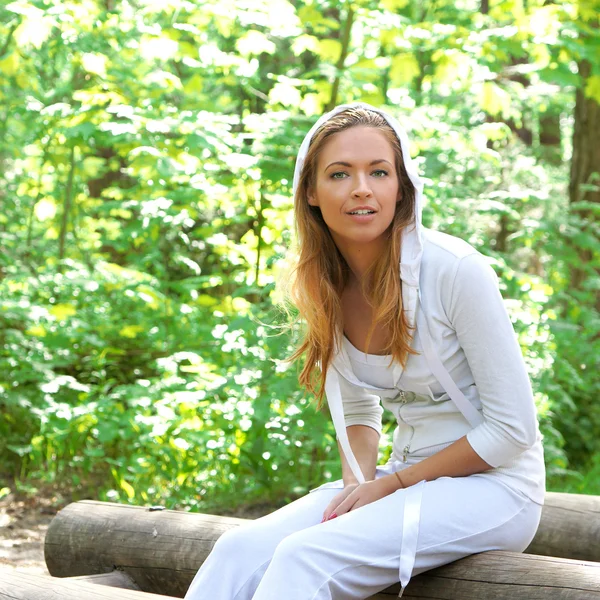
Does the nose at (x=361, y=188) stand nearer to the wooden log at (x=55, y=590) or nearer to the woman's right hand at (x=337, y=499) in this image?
the woman's right hand at (x=337, y=499)

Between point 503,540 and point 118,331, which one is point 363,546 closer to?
point 503,540

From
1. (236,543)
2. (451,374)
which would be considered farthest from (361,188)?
(236,543)

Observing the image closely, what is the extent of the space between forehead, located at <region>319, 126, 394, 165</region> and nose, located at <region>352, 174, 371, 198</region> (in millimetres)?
56

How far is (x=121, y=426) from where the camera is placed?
17.9 feet

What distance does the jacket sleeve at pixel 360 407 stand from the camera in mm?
2600

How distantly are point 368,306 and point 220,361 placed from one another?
286 centimetres

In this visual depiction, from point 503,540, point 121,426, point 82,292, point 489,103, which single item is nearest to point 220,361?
point 121,426

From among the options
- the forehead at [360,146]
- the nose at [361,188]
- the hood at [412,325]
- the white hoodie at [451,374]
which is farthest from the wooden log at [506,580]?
the forehead at [360,146]

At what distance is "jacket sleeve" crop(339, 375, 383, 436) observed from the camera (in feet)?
8.53

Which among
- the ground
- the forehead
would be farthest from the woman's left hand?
the ground

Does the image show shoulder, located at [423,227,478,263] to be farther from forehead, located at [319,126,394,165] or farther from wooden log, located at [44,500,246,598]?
wooden log, located at [44,500,246,598]

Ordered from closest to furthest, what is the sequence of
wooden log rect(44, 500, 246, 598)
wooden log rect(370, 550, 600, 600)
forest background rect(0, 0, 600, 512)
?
wooden log rect(370, 550, 600, 600) < wooden log rect(44, 500, 246, 598) < forest background rect(0, 0, 600, 512)

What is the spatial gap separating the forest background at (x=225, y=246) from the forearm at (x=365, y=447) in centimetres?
120

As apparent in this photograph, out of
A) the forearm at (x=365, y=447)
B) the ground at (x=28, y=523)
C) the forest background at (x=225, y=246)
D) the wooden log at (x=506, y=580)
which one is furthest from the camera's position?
the forest background at (x=225, y=246)
